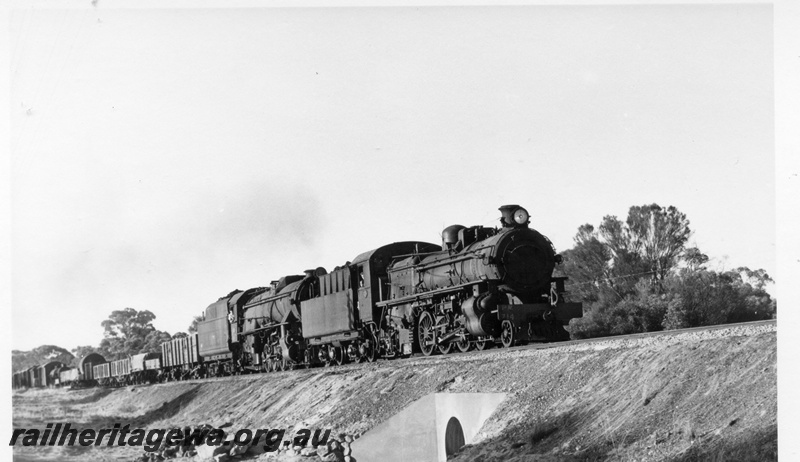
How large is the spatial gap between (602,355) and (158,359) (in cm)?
3326

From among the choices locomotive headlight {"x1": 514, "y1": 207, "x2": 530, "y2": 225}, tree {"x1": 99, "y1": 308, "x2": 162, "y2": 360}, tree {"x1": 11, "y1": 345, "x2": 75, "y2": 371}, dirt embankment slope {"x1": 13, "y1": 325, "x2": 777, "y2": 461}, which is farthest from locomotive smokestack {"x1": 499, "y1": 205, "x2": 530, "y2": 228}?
tree {"x1": 11, "y1": 345, "x2": 75, "y2": 371}

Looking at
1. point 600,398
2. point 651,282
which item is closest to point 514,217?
point 600,398

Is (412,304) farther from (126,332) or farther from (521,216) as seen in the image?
(126,332)

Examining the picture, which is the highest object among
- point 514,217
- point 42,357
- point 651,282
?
point 514,217

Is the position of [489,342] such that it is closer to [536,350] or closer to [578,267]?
[536,350]

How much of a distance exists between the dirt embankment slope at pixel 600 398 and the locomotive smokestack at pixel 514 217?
12.0 feet

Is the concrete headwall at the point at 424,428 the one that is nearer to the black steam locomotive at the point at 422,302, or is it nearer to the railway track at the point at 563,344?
the railway track at the point at 563,344

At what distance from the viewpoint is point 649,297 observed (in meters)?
33.3

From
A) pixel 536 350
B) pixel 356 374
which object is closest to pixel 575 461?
pixel 536 350

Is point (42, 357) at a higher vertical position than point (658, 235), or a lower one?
lower

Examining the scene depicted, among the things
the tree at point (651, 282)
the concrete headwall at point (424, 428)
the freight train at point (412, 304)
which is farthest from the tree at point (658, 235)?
the concrete headwall at point (424, 428)

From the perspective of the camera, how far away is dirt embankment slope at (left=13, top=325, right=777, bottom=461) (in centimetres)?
1080

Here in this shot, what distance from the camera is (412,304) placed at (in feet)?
67.0

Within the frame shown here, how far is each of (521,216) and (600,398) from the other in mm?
7197
